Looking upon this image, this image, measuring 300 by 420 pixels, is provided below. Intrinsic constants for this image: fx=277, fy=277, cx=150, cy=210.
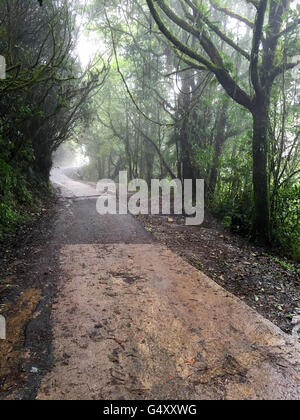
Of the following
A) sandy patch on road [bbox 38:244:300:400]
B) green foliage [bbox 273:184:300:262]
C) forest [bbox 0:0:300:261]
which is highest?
forest [bbox 0:0:300:261]

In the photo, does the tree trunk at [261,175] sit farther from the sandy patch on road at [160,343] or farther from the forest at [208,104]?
the sandy patch on road at [160,343]

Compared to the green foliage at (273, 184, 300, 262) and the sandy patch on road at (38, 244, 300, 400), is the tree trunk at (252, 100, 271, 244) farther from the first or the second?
the sandy patch on road at (38, 244, 300, 400)

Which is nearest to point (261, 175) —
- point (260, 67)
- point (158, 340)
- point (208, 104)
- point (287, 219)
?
point (287, 219)

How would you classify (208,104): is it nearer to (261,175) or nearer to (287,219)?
(261,175)

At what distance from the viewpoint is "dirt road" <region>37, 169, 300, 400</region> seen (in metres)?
2.16

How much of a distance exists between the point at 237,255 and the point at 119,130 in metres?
17.0

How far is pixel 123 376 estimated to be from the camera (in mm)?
2230

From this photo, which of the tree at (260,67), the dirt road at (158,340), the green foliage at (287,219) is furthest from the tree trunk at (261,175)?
the dirt road at (158,340)

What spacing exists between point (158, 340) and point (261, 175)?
4.83 m

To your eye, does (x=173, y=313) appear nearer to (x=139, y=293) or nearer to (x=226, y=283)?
(x=139, y=293)

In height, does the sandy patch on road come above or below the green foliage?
below

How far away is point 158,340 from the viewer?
2717 mm

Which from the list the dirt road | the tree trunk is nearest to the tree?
the tree trunk
